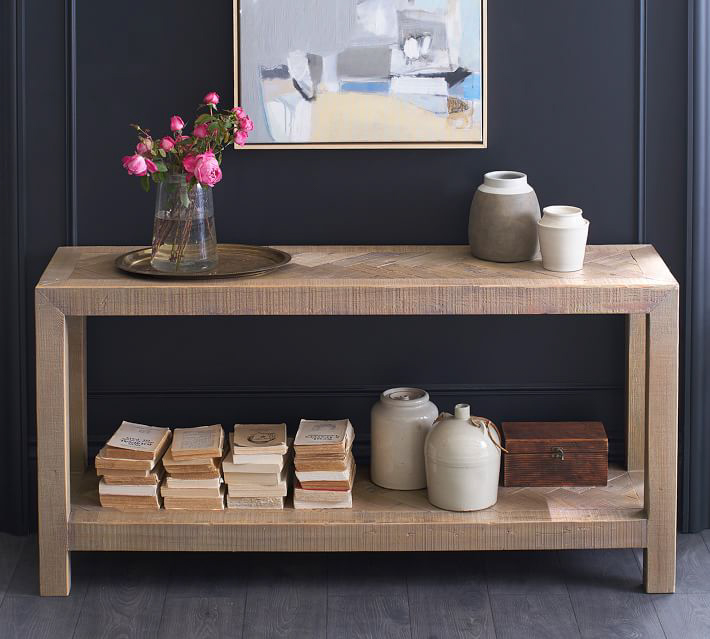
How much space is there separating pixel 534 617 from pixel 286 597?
632 mm

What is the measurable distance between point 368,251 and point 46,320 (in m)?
0.90

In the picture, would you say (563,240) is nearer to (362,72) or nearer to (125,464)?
(362,72)

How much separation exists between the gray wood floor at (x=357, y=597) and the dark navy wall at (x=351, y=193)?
1.37ft

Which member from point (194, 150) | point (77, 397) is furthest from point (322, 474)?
point (194, 150)

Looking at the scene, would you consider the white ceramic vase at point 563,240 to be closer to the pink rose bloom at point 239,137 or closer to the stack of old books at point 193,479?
the pink rose bloom at point 239,137

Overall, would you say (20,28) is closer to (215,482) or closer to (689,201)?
(215,482)

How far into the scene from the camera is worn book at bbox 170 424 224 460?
10.2ft

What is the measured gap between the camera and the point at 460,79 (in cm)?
325

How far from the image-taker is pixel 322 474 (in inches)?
122

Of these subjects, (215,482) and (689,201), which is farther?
(689,201)

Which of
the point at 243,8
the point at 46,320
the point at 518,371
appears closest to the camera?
the point at 46,320

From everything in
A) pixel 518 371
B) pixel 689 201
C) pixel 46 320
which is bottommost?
pixel 518 371

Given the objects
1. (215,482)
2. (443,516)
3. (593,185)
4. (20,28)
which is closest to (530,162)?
(593,185)

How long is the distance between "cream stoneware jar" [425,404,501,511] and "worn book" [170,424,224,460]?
1.83 feet
